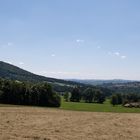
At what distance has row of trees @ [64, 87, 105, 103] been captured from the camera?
156587mm

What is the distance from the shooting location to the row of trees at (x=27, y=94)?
3831 inches

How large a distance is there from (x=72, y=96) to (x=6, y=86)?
198 ft

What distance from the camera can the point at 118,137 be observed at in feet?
91.2

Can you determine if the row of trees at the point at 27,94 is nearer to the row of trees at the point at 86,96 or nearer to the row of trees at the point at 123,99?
the row of trees at the point at 123,99

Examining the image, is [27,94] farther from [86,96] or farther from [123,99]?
[86,96]

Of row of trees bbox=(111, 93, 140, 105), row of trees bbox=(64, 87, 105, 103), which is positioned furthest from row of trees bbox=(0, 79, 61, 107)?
row of trees bbox=(64, 87, 105, 103)

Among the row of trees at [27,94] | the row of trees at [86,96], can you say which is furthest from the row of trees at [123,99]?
the row of trees at [27,94]

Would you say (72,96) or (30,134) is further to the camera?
(72,96)

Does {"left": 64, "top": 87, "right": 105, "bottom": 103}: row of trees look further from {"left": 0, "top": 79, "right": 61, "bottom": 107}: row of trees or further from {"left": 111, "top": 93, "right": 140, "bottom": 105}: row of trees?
{"left": 0, "top": 79, "right": 61, "bottom": 107}: row of trees

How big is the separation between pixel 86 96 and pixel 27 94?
223 feet

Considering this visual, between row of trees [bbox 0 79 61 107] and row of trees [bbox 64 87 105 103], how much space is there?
2012 inches

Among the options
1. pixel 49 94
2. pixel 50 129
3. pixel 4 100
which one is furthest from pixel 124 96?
pixel 50 129

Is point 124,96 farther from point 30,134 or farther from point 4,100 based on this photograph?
point 30,134

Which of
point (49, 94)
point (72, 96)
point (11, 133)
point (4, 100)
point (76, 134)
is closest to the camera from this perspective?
point (11, 133)
